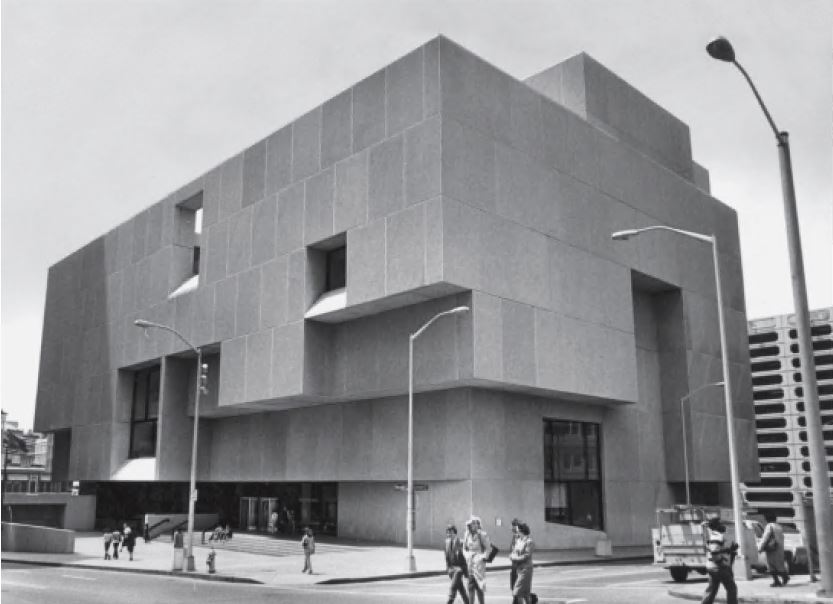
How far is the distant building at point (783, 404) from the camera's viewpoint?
425 ft

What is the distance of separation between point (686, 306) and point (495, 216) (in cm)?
1943

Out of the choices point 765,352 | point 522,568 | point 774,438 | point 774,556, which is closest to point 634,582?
point 774,556

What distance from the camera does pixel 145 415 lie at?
57.5 meters

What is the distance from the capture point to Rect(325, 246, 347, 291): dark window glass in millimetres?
42375

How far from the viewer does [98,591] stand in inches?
826

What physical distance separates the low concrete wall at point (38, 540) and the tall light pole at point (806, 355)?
123ft

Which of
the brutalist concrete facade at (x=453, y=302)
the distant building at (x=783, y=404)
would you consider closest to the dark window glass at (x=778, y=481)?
the distant building at (x=783, y=404)

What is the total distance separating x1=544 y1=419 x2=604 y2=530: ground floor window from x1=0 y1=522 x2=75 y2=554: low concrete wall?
24978mm

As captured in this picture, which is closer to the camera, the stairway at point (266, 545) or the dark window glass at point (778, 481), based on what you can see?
the stairway at point (266, 545)

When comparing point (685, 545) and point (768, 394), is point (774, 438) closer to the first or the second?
point (768, 394)

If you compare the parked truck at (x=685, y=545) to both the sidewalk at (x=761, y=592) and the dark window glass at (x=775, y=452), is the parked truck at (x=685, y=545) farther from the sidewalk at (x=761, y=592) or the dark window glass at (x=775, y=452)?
the dark window glass at (x=775, y=452)

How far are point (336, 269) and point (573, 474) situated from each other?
17.2 metres

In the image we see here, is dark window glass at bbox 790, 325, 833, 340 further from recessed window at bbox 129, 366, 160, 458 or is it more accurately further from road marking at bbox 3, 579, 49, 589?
road marking at bbox 3, 579, 49, 589

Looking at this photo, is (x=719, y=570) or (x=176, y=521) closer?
(x=719, y=570)
